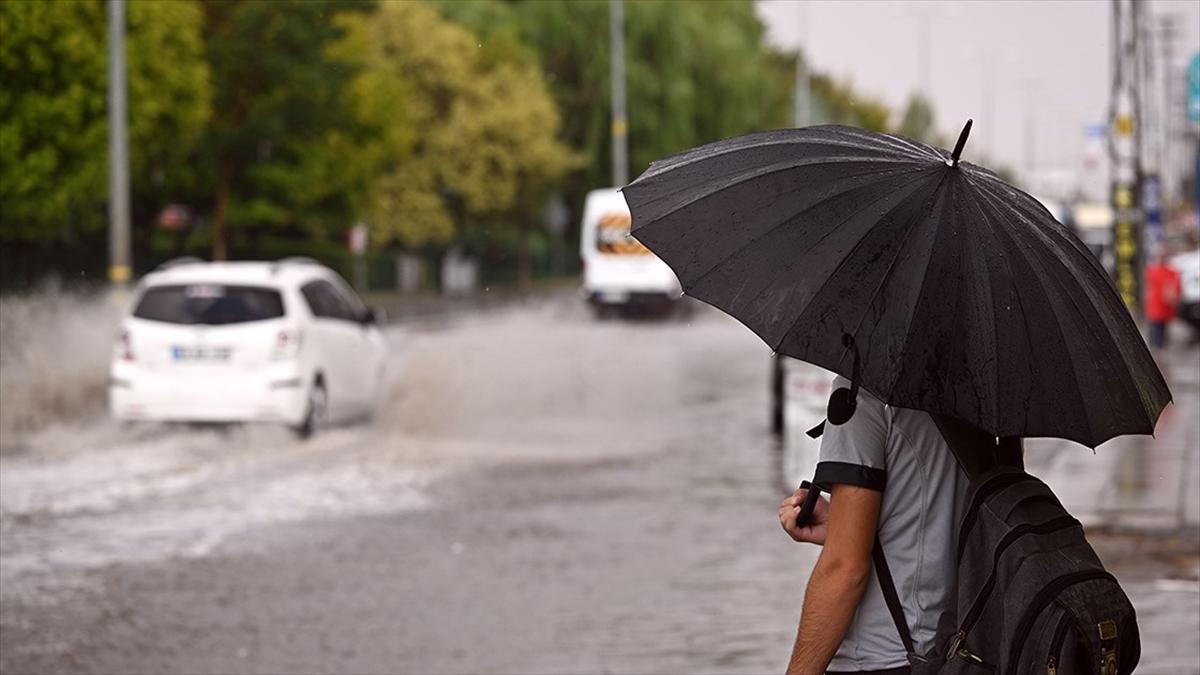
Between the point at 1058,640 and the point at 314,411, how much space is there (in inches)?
599

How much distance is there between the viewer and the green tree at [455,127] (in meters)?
59.4

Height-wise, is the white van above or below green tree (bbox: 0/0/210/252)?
below

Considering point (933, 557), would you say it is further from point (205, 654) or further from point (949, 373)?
point (205, 654)

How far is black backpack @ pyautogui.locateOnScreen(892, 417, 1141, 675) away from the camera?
351 cm

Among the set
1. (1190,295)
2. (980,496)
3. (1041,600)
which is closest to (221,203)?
(1190,295)

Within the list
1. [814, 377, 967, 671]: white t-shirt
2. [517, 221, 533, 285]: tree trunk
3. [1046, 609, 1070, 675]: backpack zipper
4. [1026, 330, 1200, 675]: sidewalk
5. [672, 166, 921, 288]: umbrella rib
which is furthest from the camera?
[517, 221, 533, 285]: tree trunk

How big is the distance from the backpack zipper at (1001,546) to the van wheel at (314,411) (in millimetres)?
14551

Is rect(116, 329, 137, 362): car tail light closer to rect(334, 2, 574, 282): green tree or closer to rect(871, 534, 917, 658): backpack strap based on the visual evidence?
rect(871, 534, 917, 658): backpack strap

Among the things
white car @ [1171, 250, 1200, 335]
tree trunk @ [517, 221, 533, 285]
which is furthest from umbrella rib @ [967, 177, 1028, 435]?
tree trunk @ [517, 221, 533, 285]

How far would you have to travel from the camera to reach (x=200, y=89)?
3322cm

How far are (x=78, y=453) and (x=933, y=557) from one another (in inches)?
554

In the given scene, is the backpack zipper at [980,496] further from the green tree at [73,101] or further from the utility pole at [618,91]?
the utility pole at [618,91]

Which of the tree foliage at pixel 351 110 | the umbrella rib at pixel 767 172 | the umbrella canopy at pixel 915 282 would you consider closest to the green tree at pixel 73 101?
the tree foliage at pixel 351 110

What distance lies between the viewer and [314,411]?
18.4 meters
